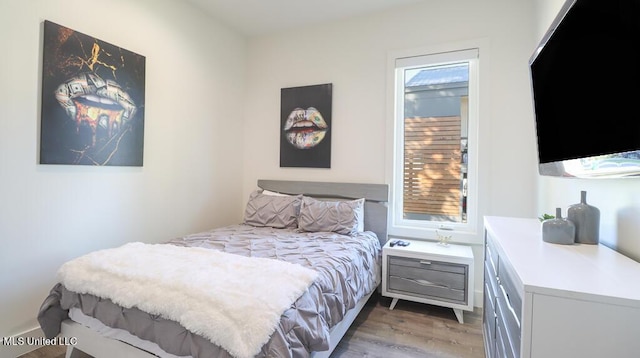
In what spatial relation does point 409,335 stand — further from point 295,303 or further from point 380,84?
point 380,84

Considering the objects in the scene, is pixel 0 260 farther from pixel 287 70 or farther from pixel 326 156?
pixel 287 70

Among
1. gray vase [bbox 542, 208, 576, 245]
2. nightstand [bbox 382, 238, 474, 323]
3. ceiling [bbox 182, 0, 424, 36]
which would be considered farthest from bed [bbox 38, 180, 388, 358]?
ceiling [bbox 182, 0, 424, 36]

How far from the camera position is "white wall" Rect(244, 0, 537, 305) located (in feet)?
8.59

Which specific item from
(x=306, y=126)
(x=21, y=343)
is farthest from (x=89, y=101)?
(x=306, y=126)

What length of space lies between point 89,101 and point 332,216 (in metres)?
2.18

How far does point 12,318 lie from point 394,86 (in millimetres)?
3518

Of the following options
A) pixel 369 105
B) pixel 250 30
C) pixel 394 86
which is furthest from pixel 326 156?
pixel 250 30

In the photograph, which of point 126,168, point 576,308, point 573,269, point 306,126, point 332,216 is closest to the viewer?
point 576,308

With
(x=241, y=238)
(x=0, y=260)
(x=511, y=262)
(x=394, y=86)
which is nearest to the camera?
(x=511, y=262)

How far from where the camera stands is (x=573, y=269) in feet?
3.14

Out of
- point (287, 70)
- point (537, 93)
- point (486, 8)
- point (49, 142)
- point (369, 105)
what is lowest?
point (49, 142)

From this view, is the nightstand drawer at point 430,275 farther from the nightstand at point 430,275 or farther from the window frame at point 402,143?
the window frame at point 402,143

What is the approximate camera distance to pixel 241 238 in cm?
251

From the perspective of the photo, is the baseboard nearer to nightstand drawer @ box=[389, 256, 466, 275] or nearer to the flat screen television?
nightstand drawer @ box=[389, 256, 466, 275]
